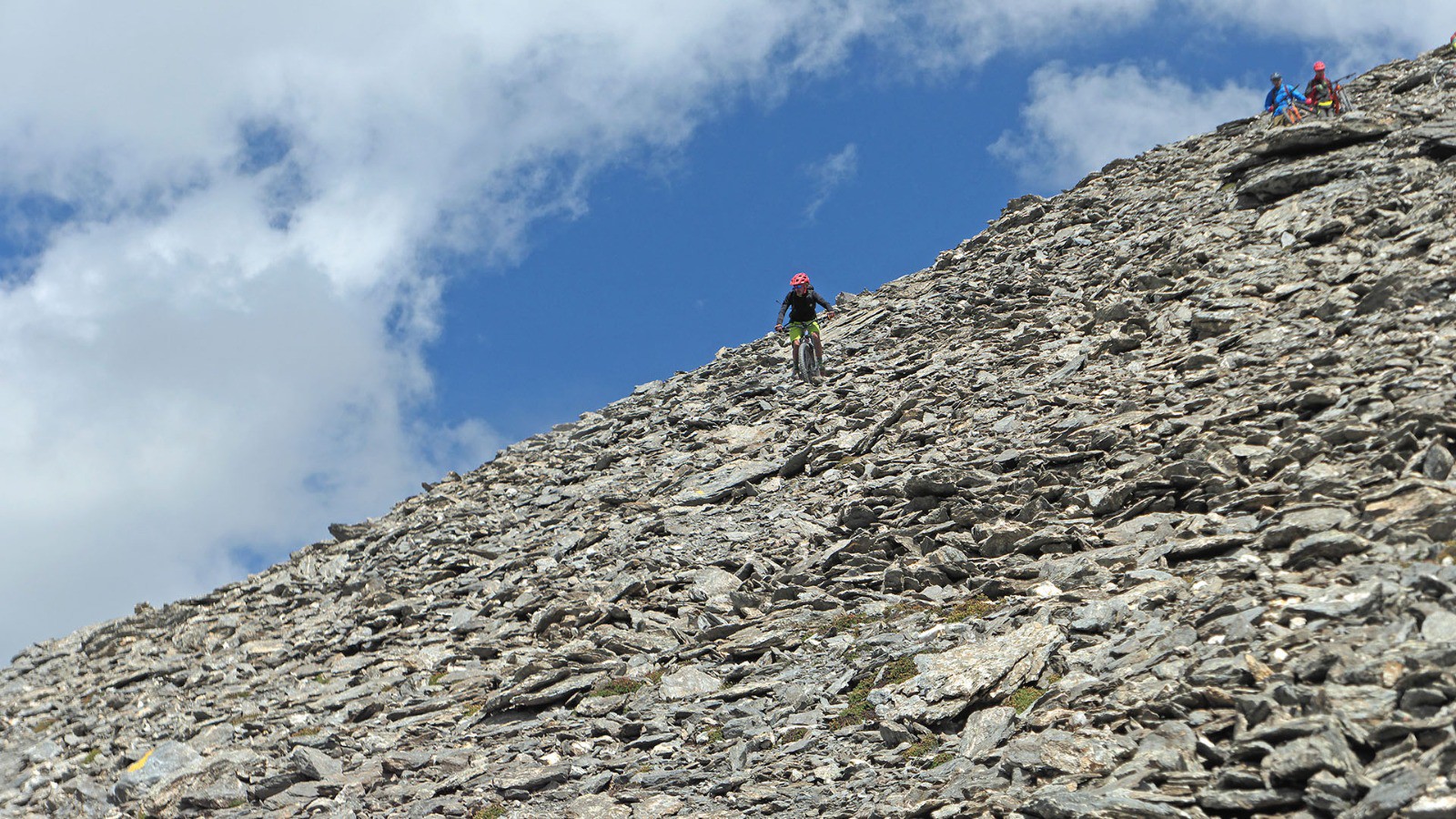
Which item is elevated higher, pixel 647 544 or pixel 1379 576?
pixel 647 544

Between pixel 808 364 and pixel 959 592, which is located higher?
pixel 808 364

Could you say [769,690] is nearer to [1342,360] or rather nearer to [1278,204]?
[1342,360]

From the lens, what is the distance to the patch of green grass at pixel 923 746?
39.3ft

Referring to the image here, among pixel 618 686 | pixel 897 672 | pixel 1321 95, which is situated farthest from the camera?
pixel 1321 95

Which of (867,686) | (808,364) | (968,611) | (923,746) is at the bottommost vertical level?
(923,746)

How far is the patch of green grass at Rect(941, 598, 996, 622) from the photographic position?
595 inches

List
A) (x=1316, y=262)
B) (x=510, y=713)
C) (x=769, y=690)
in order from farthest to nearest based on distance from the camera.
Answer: (x=1316, y=262) → (x=510, y=713) → (x=769, y=690)

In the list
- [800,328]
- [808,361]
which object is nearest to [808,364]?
[808,361]

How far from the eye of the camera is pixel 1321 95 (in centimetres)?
3406

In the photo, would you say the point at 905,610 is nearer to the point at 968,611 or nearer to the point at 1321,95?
the point at 968,611

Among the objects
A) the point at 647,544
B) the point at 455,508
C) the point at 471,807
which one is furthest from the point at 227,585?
the point at 471,807

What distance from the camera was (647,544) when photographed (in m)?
23.5

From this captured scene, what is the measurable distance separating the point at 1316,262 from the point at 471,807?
18.4m

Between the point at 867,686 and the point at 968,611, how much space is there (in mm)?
2102
